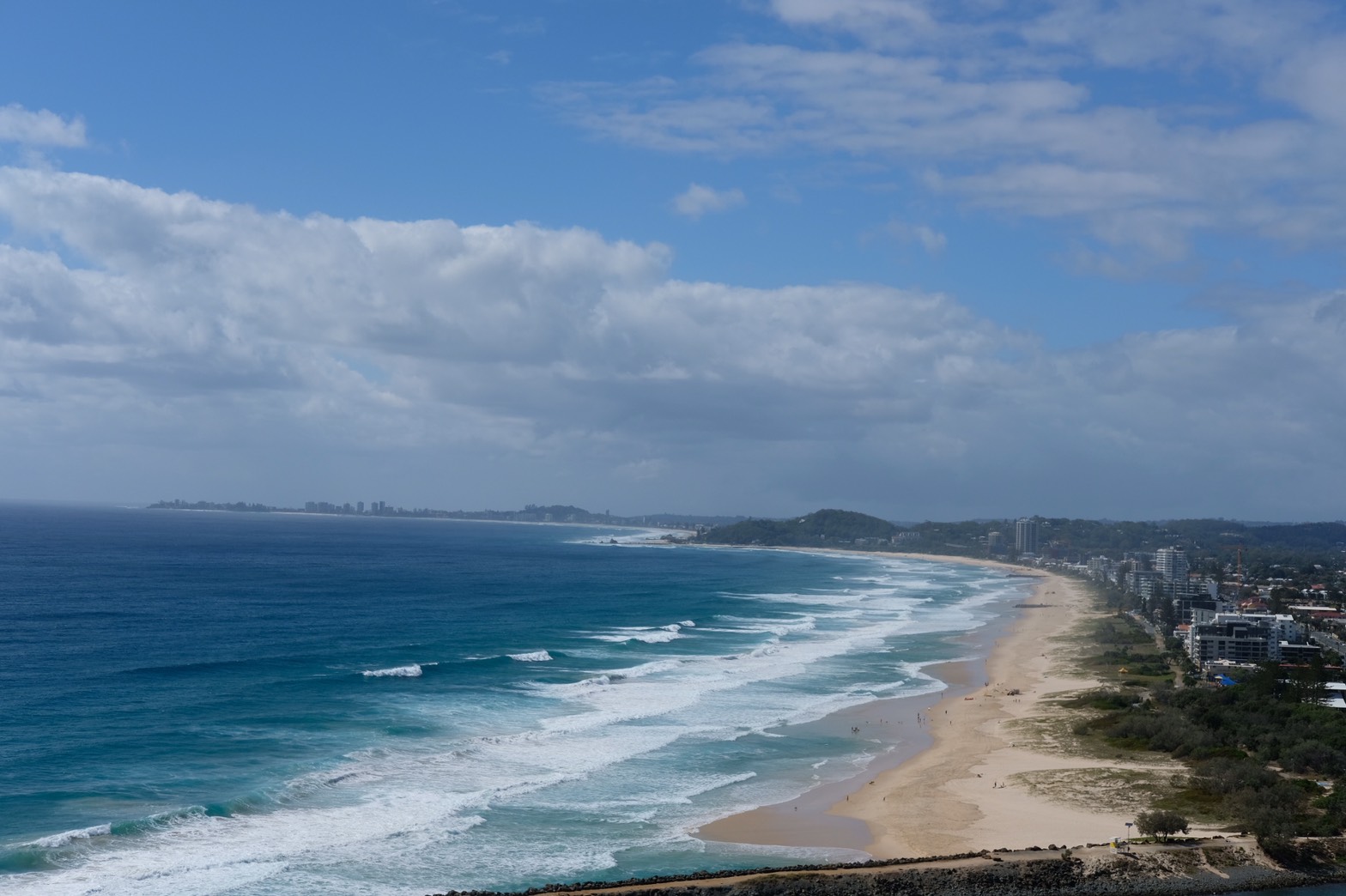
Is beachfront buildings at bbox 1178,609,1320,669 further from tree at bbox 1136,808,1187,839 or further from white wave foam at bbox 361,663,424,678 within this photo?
white wave foam at bbox 361,663,424,678

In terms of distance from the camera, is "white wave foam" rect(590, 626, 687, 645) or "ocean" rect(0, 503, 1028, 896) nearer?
"ocean" rect(0, 503, 1028, 896)

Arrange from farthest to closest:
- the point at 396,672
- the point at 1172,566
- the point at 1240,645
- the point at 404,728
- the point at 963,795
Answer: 1. the point at 1172,566
2. the point at 1240,645
3. the point at 396,672
4. the point at 404,728
5. the point at 963,795

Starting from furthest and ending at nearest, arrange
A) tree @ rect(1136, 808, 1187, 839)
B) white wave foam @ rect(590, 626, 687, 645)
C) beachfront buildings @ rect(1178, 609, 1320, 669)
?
white wave foam @ rect(590, 626, 687, 645)
beachfront buildings @ rect(1178, 609, 1320, 669)
tree @ rect(1136, 808, 1187, 839)

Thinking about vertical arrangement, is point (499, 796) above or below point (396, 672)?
below

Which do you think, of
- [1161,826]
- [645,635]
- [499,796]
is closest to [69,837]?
[499,796]

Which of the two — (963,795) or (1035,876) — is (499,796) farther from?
(1035,876)

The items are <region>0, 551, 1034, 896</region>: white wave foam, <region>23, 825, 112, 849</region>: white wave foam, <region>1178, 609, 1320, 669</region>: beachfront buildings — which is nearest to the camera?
<region>0, 551, 1034, 896</region>: white wave foam

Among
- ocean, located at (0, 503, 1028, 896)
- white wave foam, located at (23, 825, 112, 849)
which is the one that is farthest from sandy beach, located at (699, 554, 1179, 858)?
white wave foam, located at (23, 825, 112, 849)
